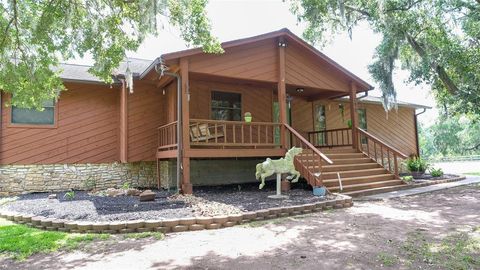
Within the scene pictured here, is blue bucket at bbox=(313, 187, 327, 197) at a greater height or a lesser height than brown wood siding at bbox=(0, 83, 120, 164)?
lesser

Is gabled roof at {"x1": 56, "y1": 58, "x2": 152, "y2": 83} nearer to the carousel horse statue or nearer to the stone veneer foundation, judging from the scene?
the stone veneer foundation

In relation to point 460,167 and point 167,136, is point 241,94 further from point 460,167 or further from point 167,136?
point 460,167

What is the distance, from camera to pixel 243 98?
11.5m

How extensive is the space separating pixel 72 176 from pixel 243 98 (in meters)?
5.97

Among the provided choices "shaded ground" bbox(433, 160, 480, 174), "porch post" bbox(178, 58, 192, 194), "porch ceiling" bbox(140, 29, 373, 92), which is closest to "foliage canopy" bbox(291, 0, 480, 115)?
"porch ceiling" bbox(140, 29, 373, 92)

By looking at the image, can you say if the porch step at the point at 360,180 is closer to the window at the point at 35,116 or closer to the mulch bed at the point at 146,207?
the mulch bed at the point at 146,207

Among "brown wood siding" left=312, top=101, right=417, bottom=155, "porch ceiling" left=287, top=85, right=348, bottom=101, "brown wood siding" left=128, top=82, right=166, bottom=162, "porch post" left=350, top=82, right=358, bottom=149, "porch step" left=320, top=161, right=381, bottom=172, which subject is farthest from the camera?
"brown wood siding" left=312, top=101, right=417, bottom=155

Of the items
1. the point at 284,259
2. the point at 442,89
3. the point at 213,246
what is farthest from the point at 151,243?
the point at 442,89

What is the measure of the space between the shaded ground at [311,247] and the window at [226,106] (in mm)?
5840

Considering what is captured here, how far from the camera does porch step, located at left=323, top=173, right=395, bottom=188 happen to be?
8.45 meters

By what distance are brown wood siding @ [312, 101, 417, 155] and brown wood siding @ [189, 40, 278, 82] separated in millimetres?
4892

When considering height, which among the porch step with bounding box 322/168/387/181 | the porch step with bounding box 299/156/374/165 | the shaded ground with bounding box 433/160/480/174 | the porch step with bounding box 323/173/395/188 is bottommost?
the shaded ground with bounding box 433/160/480/174

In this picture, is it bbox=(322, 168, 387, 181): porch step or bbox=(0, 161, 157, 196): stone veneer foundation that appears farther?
bbox=(0, 161, 157, 196): stone veneer foundation

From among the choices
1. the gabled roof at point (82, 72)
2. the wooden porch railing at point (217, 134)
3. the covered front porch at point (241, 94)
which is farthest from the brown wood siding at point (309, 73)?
the gabled roof at point (82, 72)
